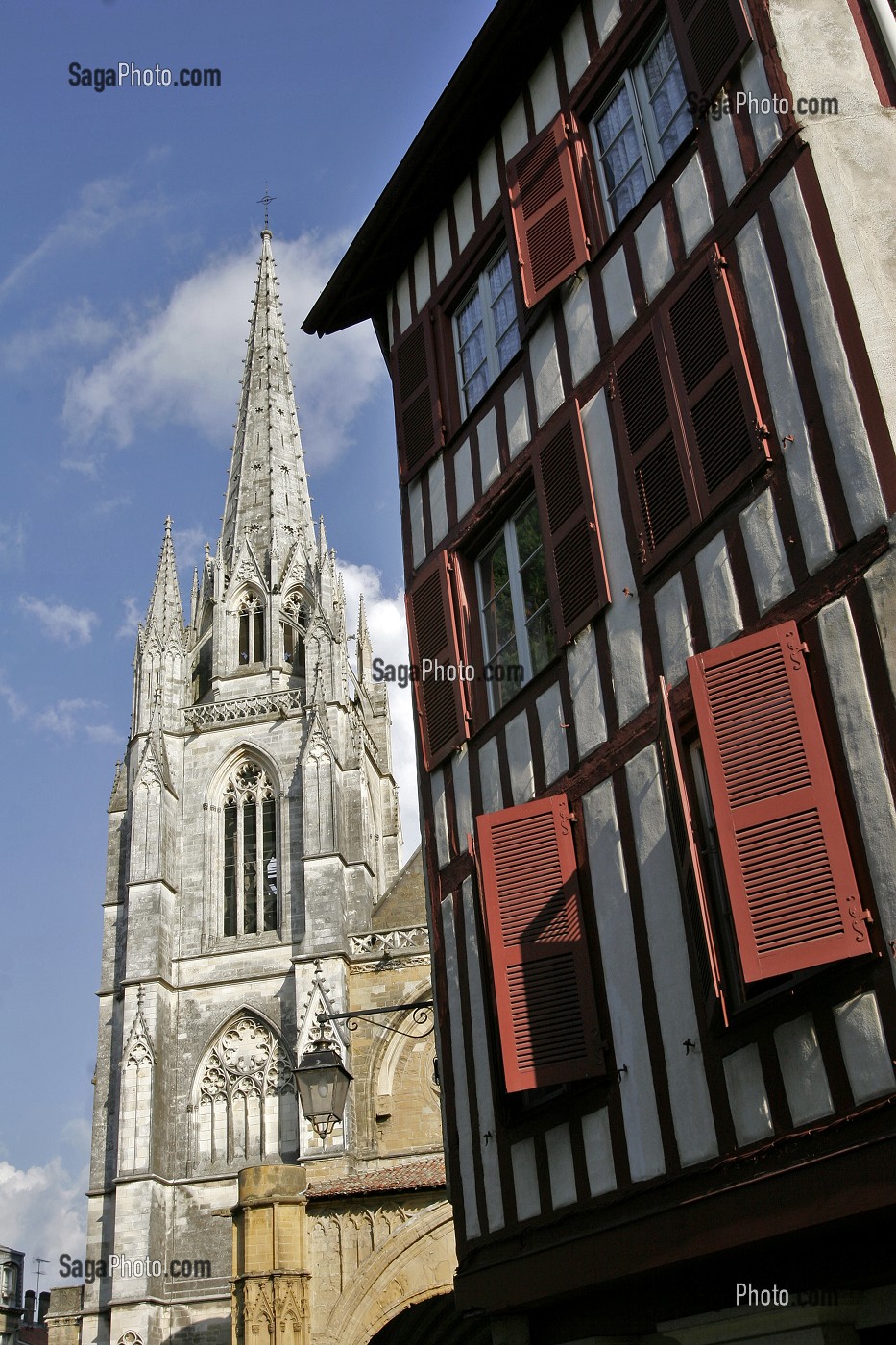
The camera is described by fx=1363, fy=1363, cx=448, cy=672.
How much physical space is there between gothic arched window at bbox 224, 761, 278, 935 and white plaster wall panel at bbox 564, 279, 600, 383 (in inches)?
952

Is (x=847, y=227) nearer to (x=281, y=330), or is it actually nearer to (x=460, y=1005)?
(x=460, y=1005)

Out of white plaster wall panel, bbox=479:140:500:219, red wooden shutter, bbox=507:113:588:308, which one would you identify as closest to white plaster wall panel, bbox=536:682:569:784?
red wooden shutter, bbox=507:113:588:308

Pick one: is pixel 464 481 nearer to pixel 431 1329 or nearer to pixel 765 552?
pixel 765 552

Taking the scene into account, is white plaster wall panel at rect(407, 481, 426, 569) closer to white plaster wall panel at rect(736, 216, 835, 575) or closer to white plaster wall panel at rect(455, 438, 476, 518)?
white plaster wall panel at rect(455, 438, 476, 518)

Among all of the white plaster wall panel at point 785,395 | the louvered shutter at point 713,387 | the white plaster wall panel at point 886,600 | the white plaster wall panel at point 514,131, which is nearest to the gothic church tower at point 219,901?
the white plaster wall panel at point 514,131

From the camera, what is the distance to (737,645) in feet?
20.1

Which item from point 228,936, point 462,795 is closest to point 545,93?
point 462,795

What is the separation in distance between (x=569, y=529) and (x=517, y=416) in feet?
4.39

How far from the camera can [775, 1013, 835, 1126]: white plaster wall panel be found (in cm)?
547

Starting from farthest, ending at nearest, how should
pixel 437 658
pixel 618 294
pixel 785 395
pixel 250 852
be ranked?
pixel 250 852
pixel 437 658
pixel 618 294
pixel 785 395

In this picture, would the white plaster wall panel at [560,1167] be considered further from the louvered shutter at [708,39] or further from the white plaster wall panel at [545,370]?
the louvered shutter at [708,39]

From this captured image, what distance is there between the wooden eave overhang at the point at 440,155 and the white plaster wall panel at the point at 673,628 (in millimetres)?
4526

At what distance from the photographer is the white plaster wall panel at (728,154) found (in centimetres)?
694

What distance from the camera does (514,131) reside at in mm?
9820
